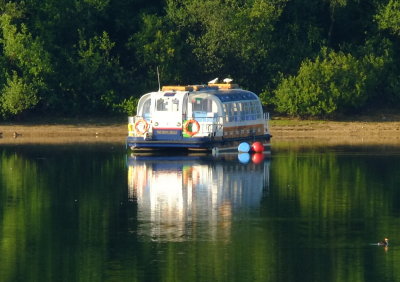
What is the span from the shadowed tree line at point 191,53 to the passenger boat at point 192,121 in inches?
309

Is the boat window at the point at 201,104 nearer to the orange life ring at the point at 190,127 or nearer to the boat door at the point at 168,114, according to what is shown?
the boat door at the point at 168,114

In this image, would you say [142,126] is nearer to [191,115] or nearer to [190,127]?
[190,127]

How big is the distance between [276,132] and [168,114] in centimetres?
996

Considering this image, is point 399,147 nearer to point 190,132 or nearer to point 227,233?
point 190,132

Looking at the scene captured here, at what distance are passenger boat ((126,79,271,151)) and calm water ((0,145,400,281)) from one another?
50.6 inches

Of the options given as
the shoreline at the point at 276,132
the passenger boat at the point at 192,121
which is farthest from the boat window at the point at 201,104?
the shoreline at the point at 276,132

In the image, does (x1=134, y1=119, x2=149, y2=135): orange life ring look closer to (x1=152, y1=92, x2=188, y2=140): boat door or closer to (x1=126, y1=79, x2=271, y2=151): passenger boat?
(x1=126, y1=79, x2=271, y2=151): passenger boat

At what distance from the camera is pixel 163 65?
68875 millimetres

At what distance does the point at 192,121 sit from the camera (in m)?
56.0

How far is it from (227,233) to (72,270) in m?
5.98

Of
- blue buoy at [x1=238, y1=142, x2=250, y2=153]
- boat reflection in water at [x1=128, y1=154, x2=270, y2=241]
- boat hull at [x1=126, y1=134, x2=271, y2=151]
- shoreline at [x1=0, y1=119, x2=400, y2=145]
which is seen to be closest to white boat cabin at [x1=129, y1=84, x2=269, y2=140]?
boat hull at [x1=126, y1=134, x2=271, y2=151]

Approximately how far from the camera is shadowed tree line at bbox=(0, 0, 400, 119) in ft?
218

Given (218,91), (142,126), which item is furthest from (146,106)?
(218,91)

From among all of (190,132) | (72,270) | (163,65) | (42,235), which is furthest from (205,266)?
(163,65)
